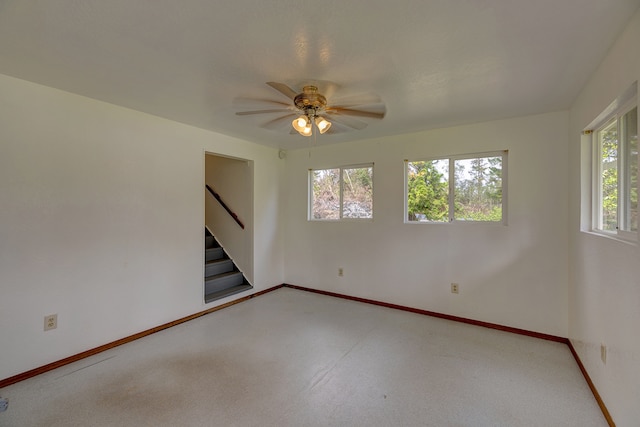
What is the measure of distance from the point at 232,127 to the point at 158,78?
4.11 feet

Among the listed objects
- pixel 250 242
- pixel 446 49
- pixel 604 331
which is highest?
pixel 446 49

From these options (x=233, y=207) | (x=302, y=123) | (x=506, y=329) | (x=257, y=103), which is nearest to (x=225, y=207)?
(x=233, y=207)

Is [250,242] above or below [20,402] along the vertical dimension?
above

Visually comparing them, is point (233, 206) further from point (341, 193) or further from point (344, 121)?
point (344, 121)

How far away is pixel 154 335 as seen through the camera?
9.32 ft

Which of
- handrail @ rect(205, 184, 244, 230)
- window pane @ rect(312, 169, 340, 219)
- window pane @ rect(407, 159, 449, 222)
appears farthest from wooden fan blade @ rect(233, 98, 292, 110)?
handrail @ rect(205, 184, 244, 230)

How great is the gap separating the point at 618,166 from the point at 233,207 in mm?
4202

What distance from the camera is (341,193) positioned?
418 centimetres

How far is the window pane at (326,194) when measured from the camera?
4.23m

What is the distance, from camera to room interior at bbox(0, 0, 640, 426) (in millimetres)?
1460

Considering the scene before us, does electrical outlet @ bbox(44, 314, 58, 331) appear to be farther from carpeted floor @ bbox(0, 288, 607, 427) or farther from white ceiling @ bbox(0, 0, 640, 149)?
white ceiling @ bbox(0, 0, 640, 149)

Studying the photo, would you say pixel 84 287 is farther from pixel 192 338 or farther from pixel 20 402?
pixel 192 338

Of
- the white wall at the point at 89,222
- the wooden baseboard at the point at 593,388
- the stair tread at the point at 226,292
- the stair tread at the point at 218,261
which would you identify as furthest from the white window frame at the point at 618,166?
the stair tread at the point at 218,261

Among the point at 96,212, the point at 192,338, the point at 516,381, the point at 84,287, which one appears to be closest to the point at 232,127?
the point at 96,212
